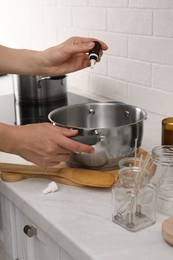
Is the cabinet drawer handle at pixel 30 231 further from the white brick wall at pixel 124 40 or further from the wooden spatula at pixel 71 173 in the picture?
the white brick wall at pixel 124 40

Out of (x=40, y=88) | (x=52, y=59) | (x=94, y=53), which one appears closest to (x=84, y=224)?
(x=94, y=53)

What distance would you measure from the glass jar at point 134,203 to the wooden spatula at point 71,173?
88 millimetres

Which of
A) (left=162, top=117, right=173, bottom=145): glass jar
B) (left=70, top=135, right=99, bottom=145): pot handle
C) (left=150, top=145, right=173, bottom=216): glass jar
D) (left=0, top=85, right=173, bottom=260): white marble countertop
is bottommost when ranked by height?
(left=0, top=85, right=173, bottom=260): white marble countertop

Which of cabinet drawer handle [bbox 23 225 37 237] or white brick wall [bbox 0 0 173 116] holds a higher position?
white brick wall [bbox 0 0 173 116]

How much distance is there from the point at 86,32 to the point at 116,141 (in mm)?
854

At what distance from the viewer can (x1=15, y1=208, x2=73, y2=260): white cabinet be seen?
36.2 inches

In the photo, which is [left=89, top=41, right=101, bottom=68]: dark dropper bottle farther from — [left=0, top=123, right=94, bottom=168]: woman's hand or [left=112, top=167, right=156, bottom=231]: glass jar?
[left=112, top=167, right=156, bottom=231]: glass jar

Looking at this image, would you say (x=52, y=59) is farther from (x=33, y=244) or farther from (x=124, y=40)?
(x=33, y=244)

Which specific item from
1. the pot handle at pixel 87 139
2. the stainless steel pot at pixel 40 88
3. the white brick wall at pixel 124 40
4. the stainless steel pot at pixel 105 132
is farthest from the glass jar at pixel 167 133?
the stainless steel pot at pixel 40 88

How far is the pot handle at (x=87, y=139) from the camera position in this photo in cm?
94

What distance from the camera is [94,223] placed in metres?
0.84

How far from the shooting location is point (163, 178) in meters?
0.96

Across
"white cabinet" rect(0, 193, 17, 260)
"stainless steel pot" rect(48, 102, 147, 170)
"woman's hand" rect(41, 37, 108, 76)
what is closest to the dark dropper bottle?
"woman's hand" rect(41, 37, 108, 76)

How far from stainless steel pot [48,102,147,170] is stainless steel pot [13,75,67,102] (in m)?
0.43
